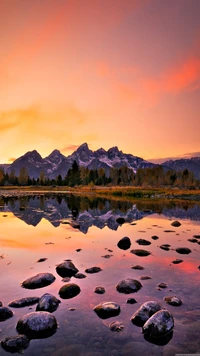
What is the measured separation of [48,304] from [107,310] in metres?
2.41

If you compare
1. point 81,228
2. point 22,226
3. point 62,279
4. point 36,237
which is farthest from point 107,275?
point 22,226

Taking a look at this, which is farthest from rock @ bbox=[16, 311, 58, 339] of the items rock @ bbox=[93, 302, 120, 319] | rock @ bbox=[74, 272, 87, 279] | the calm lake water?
rock @ bbox=[74, 272, 87, 279]

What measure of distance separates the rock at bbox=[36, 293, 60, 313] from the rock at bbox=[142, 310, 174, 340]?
12.3ft

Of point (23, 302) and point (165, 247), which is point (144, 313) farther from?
point (165, 247)

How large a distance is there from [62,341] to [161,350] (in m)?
3.19

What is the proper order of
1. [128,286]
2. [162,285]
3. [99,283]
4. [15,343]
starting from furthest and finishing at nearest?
1. [99,283]
2. [162,285]
3. [128,286]
4. [15,343]

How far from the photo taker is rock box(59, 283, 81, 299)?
39.8 feet

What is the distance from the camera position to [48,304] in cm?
1077

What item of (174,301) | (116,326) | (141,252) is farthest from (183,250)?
(116,326)

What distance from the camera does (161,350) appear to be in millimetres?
8336

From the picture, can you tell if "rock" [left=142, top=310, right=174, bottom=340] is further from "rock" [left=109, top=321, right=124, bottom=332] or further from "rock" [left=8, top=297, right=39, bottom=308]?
"rock" [left=8, top=297, right=39, bottom=308]

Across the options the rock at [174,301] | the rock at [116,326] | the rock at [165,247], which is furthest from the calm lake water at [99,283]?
the rock at [165,247]

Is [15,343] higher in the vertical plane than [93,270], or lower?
higher

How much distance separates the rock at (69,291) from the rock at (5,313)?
2.49 m
